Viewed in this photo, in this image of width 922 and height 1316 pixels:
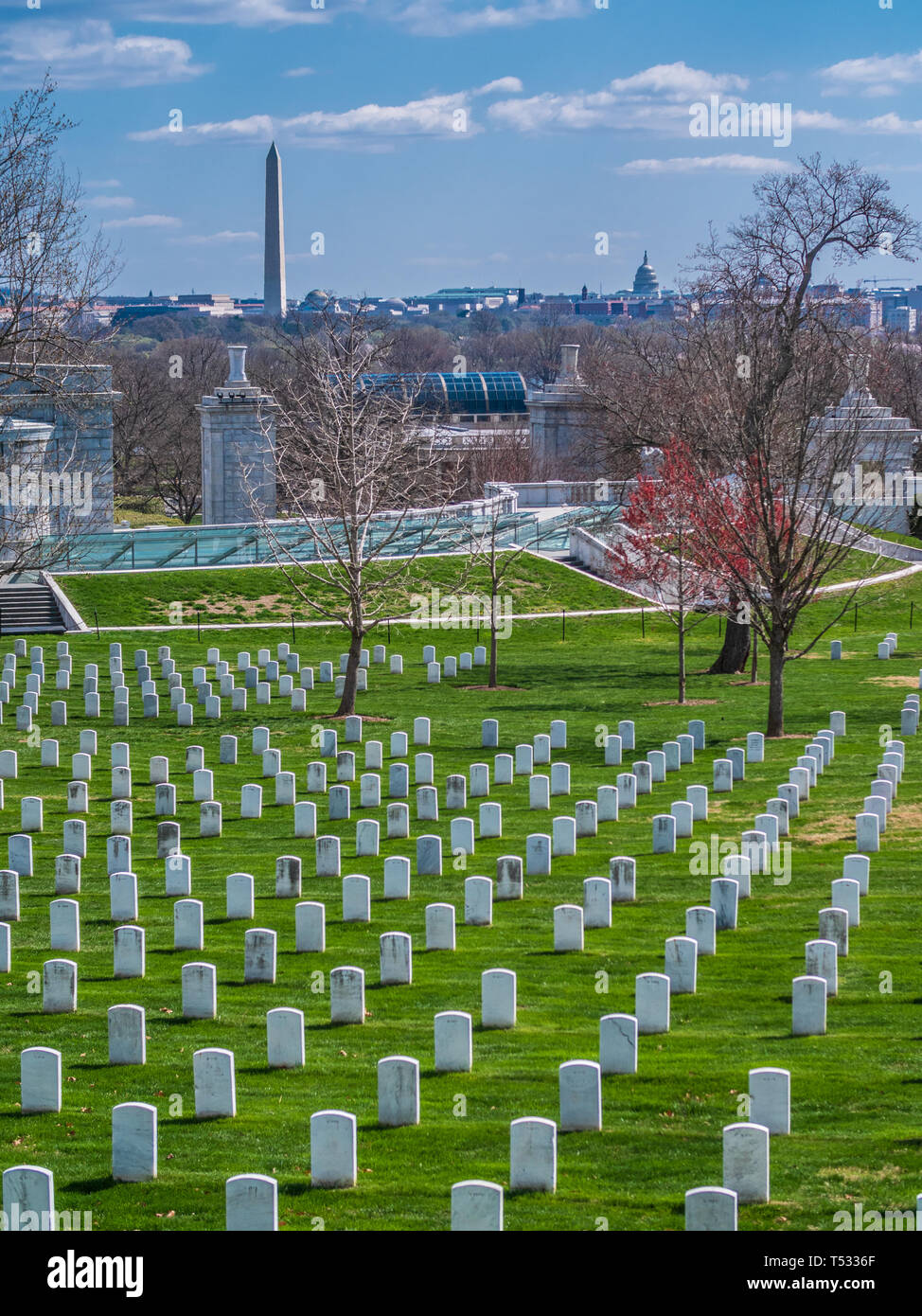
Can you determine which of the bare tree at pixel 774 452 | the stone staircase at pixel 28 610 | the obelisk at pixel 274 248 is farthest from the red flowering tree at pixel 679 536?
the obelisk at pixel 274 248

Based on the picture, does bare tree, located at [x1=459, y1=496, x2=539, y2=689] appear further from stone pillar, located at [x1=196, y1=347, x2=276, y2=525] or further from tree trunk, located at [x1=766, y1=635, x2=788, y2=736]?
tree trunk, located at [x1=766, y1=635, x2=788, y2=736]

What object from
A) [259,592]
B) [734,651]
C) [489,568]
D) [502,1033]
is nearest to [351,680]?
[734,651]

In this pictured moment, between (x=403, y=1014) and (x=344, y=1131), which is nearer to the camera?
(x=344, y=1131)

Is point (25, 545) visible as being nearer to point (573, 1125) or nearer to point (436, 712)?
point (436, 712)

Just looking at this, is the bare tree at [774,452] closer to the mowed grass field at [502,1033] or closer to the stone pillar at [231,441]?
A: the mowed grass field at [502,1033]

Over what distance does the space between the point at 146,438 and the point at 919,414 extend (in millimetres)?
29503

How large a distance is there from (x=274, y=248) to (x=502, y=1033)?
155 meters

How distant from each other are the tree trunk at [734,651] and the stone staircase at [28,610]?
1394 cm

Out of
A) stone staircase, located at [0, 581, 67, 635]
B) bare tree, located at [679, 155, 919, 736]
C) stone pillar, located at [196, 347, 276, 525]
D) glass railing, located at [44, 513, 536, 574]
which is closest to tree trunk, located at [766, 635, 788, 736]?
bare tree, located at [679, 155, 919, 736]

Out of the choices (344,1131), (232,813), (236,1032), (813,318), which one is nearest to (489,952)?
(236,1032)

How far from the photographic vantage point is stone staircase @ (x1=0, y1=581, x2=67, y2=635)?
35.5 metres

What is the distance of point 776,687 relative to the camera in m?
24.8

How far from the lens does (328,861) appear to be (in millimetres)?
17312

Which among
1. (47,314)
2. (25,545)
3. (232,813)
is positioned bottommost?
(232,813)
